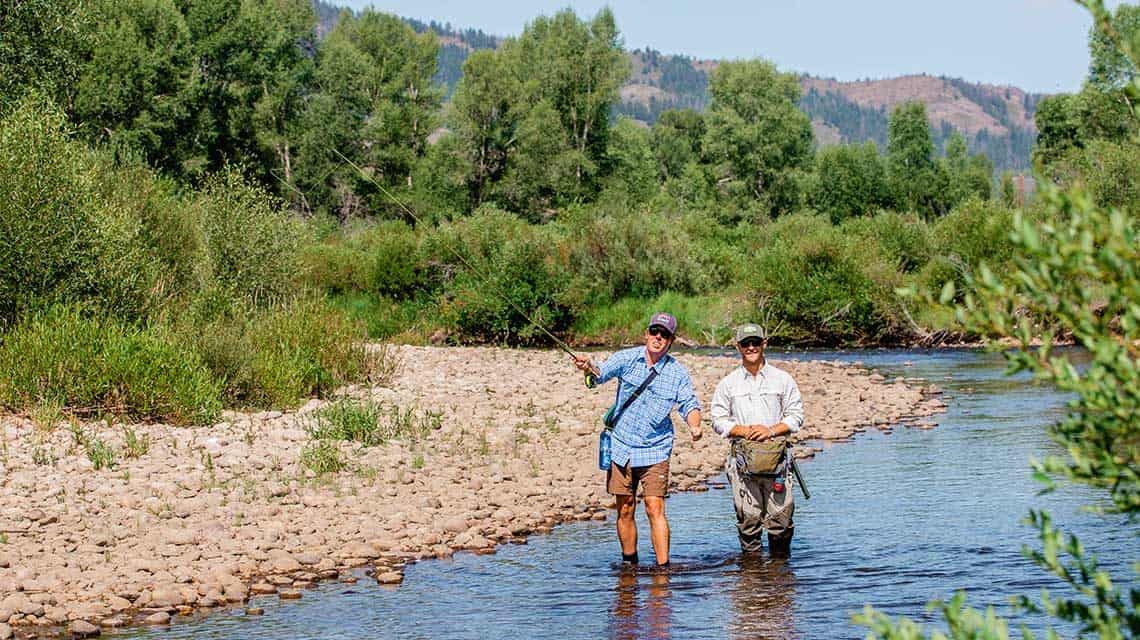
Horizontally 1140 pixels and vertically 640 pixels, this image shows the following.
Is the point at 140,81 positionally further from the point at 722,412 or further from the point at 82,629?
the point at 722,412

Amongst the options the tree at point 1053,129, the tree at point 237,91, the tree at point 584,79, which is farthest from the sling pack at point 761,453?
the tree at point 1053,129

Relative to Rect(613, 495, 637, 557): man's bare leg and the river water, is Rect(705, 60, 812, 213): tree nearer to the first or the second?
the river water

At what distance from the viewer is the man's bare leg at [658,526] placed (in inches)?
414

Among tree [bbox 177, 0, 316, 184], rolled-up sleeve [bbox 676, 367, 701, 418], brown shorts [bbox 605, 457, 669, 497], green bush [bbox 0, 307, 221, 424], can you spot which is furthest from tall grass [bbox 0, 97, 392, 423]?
tree [bbox 177, 0, 316, 184]

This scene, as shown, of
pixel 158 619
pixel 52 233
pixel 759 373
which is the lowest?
pixel 158 619

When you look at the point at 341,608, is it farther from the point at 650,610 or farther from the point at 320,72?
the point at 320,72

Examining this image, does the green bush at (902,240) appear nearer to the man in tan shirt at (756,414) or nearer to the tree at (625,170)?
the tree at (625,170)

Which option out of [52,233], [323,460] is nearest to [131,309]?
[52,233]

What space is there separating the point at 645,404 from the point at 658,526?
1170mm

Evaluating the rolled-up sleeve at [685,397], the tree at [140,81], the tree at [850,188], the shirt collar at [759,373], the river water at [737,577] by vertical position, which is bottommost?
the river water at [737,577]

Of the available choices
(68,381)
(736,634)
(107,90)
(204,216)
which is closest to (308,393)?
(68,381)

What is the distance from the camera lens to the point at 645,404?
402 inches

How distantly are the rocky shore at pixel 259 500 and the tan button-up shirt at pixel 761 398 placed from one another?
3.16m

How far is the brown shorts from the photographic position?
10414 mm
